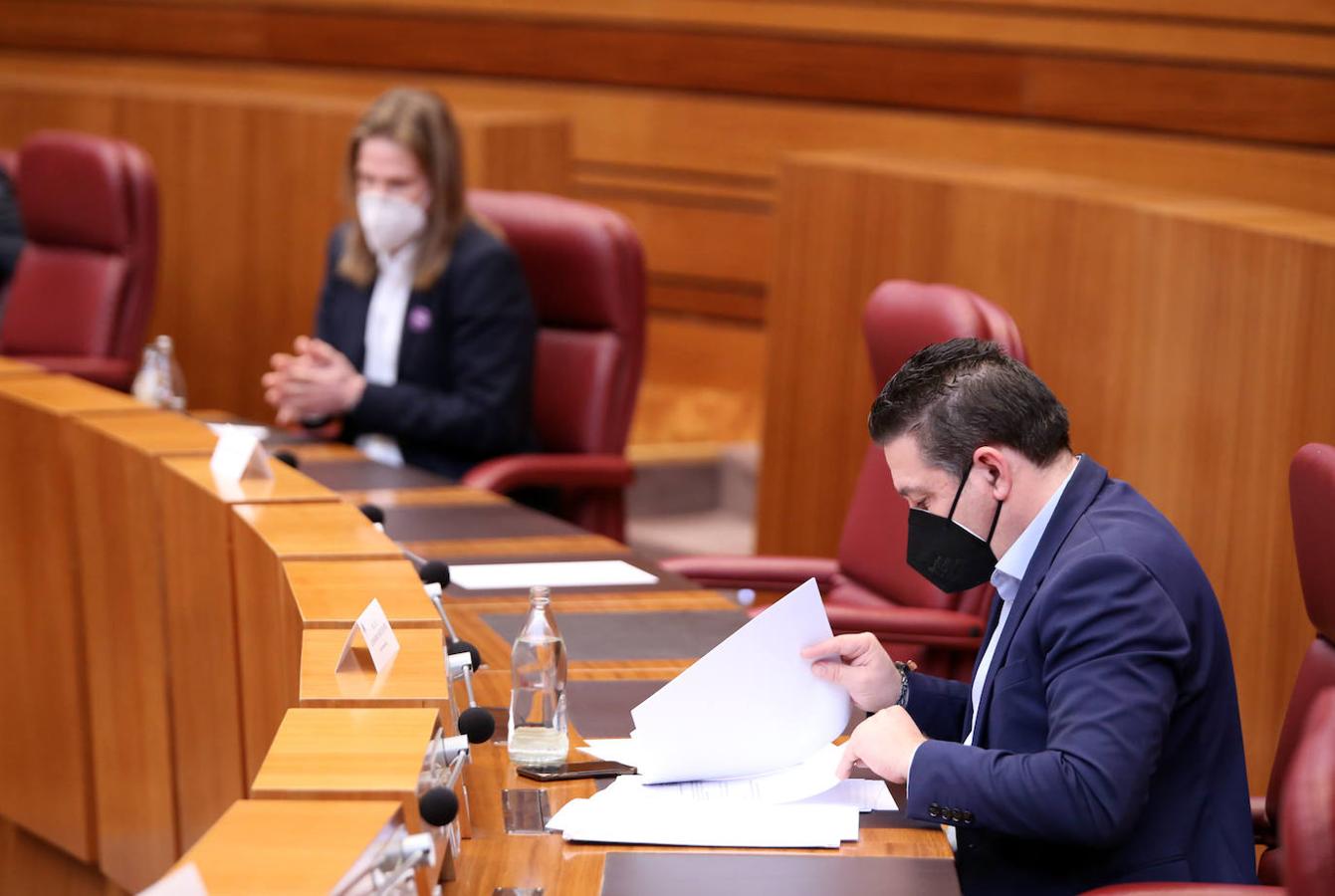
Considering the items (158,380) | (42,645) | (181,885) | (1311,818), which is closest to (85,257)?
(158,380)

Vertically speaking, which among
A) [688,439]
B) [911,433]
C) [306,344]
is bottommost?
[688,439]

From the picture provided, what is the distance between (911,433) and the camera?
1783 millimetres

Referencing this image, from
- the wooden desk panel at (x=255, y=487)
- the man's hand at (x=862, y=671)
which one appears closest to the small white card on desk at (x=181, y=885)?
the man's hand at (x=862, y=671)

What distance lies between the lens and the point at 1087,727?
1.61 m

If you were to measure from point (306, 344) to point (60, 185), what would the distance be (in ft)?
5.41

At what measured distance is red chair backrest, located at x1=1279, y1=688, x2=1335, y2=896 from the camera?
1153 mm

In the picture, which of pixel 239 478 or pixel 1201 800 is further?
pixel 239 478

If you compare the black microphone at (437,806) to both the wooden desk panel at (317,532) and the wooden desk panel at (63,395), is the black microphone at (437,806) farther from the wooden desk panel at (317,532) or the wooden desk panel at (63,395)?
the wooden desk panel at (63,395)

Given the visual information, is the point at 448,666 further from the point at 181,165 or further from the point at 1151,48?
the point at 181,165

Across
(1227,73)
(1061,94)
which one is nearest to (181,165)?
(1061,94)

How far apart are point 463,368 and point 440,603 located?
1.58m

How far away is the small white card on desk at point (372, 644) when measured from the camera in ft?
5.81

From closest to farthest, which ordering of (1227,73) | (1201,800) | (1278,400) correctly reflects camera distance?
(1201,800), (1278,400), (1227,73)

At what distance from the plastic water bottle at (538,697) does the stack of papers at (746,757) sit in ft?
0.29
